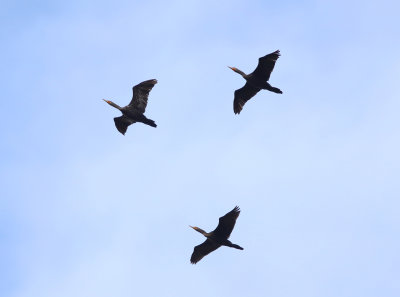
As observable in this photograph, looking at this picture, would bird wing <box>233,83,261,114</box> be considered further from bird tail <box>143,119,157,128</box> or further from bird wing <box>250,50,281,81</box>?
bird tail <box>143,119,157,128</box>

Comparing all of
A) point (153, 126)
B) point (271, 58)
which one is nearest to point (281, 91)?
point (271, 58)

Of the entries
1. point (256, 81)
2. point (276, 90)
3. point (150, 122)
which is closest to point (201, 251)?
point (150, 122)

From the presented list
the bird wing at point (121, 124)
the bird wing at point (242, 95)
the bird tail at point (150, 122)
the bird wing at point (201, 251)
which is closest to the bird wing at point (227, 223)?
the bird wing at point (201, 251)

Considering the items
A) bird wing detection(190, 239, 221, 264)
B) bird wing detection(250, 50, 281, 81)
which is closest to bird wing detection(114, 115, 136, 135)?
bird wing detection(250, 50, 281, 81)

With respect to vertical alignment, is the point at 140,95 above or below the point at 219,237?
above

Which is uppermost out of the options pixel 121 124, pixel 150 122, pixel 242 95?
pixel 242 95

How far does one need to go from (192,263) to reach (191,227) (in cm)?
173

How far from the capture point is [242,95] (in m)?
37.1

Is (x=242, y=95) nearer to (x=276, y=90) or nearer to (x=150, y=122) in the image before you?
(x=276, y=90)

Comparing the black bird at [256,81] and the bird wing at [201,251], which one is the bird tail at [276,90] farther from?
the bird wing at [201,251]

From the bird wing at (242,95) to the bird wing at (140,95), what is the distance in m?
4.23

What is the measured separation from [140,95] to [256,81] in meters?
5.12

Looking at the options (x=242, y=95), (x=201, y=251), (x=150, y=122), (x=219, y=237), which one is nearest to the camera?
(x=219, y=237)

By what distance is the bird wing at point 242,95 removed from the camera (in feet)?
121
